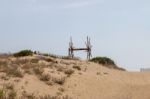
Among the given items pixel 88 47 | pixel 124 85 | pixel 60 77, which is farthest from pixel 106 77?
pixel 88 47

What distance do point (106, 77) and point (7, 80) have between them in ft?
30.0

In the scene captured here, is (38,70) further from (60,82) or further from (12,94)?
(12,94)

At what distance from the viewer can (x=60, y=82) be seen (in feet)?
92.5

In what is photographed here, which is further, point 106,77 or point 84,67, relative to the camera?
point 84,67

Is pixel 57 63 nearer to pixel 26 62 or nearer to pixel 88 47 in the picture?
Answer: pixel 26 62

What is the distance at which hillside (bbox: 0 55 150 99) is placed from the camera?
82.7 feet

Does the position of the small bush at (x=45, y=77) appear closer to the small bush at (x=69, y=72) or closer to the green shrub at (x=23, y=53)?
the small bush at (x=69, y=72)

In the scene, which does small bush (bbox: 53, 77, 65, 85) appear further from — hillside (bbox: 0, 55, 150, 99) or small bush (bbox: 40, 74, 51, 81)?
small bush (bbox: 40, 74, 51, 81)

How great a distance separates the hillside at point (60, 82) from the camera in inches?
992

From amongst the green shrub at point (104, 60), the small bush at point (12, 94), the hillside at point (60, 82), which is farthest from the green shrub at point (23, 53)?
the small bush at point (12, 94)

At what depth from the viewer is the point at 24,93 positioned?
79.7 ft

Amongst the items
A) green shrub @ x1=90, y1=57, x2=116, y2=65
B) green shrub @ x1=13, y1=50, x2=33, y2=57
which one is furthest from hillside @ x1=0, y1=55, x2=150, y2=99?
green shrub @ x1=90, y1=57, x2=116, y2=65

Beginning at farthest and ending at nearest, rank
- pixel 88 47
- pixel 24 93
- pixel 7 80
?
pixel 88 47 < pixel 7 80 < pixel 24 93

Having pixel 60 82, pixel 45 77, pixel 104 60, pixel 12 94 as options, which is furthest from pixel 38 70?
pixel 104 60
